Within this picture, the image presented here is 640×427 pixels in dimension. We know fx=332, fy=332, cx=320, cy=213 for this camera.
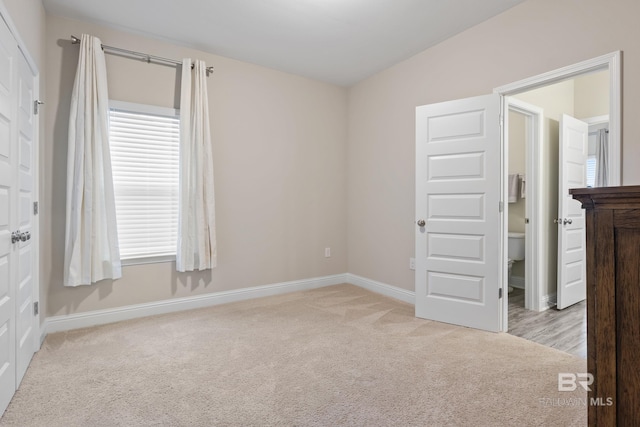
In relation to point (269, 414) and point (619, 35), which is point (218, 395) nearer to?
point (269, 414)

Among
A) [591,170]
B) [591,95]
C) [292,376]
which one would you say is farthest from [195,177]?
[591,170]

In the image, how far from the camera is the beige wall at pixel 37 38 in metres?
1.99

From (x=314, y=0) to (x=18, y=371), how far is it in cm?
319

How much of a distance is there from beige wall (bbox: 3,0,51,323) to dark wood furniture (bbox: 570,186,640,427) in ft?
9.14

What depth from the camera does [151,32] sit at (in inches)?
121

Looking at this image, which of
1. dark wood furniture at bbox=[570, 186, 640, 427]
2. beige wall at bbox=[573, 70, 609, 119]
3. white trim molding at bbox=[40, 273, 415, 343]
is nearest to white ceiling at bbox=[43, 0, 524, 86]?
beige wall at bbox=[573, 70, 609, 119]

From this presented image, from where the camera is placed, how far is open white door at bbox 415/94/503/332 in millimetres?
2816

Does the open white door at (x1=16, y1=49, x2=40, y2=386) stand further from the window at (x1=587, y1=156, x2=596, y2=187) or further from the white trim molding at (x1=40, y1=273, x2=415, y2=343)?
the window at (x1=587, y1=156, x2=596, y2=187)

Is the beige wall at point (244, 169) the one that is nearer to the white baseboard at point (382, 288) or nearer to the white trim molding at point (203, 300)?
the white trim molding at point (203, 300)

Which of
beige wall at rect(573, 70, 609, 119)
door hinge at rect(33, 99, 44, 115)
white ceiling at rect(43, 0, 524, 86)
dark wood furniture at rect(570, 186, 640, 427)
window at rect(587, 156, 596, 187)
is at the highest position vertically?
white ceiling at rect(43, 0, 524, 86)

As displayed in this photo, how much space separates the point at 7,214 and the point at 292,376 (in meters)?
1.86

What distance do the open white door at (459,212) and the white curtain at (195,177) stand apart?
6.85 feet

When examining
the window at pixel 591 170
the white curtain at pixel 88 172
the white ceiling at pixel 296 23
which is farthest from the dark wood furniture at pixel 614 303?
the window at pixel 591 170

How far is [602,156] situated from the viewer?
4121 mm
